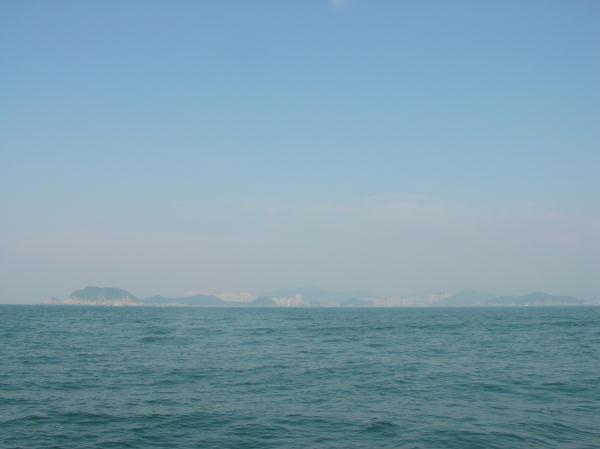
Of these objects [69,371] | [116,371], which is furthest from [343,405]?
[69,371]

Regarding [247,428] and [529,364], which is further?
[529,364]

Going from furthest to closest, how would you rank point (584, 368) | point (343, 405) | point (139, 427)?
point (584, 368), point (343, 405), point (139, 427)

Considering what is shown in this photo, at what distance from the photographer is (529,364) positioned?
42719 millimetres

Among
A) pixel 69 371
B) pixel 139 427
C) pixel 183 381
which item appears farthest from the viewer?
pixel 69 371

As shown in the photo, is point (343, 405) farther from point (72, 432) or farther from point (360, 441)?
point (72, 432)

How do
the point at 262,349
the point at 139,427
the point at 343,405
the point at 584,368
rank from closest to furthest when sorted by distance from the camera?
the point at 139,427 < the point at 343,405 < the point at 584,368 < the point at 262,349

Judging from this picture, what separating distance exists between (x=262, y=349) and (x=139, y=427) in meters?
31.2

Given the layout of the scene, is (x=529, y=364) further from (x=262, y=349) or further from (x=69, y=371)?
(x=69, y=371)

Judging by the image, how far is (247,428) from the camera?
23078mm

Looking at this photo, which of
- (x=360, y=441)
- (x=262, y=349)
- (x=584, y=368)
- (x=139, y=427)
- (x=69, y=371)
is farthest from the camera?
(x=262, y=349)

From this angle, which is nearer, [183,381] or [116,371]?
[183,381]

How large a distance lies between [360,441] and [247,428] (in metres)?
5.22

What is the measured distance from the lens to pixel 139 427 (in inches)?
907

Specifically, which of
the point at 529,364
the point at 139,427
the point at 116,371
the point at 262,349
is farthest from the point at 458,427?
the point at 262,349
